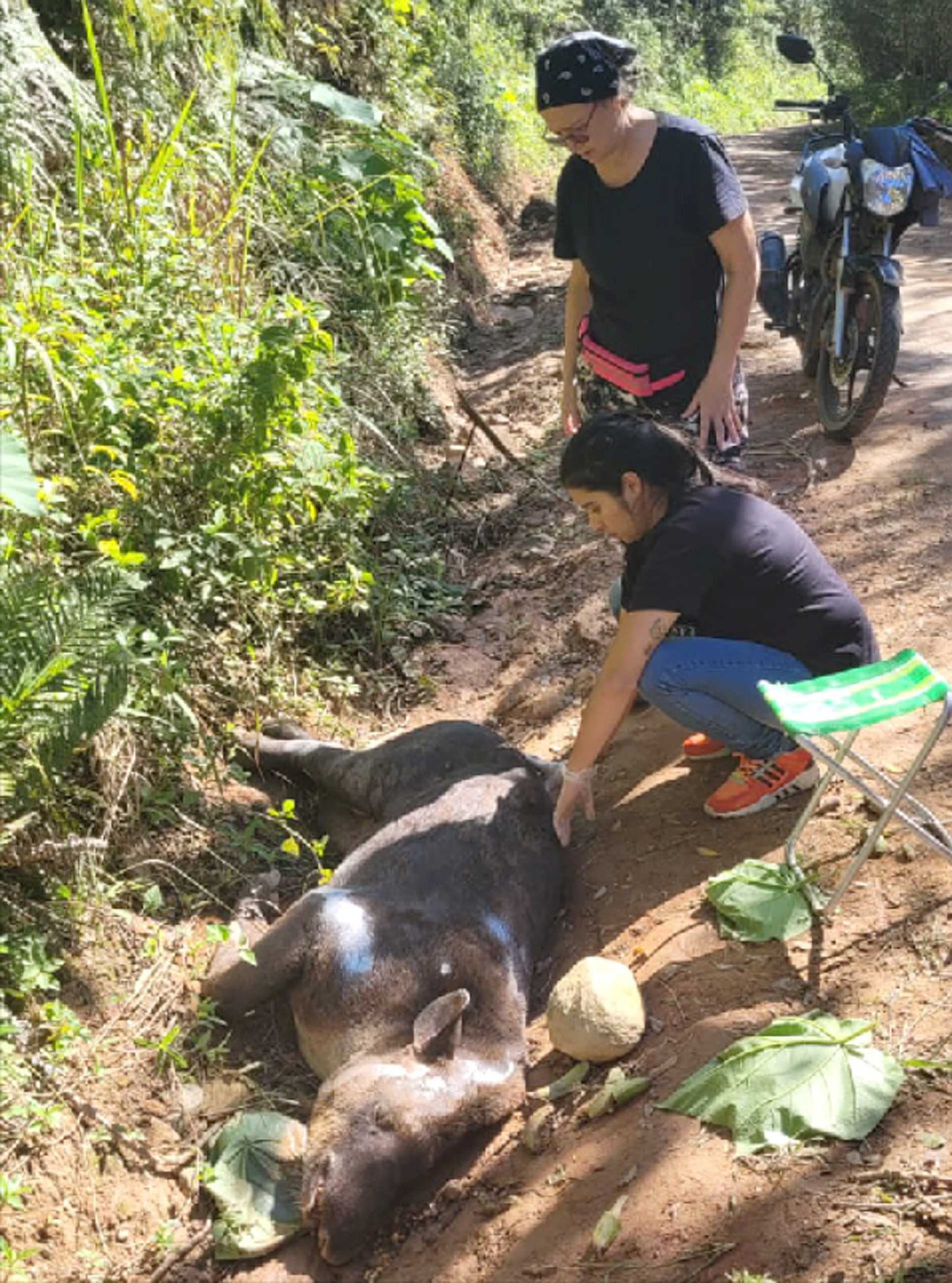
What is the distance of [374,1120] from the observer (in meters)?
3.56

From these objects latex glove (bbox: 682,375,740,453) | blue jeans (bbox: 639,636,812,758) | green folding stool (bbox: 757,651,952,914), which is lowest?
blue jeans (bbox: 639,636,812,758)

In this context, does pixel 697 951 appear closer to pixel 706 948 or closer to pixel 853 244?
pixel 706 948

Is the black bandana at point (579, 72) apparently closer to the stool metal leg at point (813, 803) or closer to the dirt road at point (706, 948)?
the stool metal leg at point (813, 803)

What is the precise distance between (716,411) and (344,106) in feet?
14.8

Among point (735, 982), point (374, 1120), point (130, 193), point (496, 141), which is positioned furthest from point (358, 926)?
point (496, 141)

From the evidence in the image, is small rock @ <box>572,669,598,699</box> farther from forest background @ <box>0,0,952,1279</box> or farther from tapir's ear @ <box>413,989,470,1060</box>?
tapir's ear @ <box>413,989,470,1060</box>

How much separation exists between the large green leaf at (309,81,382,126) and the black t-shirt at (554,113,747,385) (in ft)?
11.5

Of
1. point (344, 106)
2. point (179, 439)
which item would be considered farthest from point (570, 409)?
point (344, 106)

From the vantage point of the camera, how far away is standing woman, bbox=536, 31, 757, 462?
4.14 meters

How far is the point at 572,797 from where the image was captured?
4219 millimetres

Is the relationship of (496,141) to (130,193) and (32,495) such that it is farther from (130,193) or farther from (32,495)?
(32,495)

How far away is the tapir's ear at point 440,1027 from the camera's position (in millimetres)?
3754

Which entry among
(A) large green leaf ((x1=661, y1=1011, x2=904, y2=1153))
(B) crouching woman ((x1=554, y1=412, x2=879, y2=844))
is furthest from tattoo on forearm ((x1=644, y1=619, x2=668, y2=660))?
(A) large green leaf ((x1=661, y1=1011, x2=904, y2=1153))

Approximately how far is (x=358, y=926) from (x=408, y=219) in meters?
4.78
